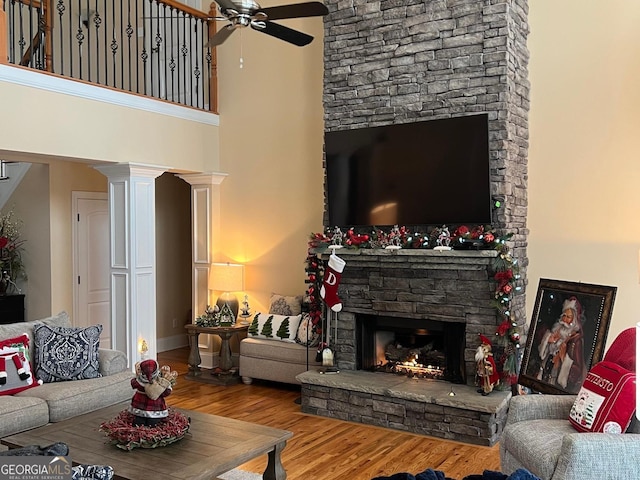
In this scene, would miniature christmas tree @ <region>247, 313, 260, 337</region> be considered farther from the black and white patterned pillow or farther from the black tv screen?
the black and white patterned pillow

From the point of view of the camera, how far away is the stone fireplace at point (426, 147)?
16.4ft

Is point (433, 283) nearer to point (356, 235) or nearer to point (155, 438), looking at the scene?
point (356, 235)

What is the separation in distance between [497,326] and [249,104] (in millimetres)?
3762

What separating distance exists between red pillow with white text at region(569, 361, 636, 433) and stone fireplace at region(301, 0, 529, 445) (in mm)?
1372

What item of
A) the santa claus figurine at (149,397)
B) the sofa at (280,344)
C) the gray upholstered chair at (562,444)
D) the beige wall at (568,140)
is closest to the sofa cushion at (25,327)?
the beige wall at (568,140)

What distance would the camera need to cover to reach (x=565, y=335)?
4.29 m

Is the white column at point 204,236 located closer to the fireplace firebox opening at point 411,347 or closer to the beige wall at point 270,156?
the beige wall at point 270,156

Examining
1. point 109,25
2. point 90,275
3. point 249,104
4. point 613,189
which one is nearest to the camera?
point 613,189

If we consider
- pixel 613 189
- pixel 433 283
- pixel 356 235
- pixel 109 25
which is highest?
pixel 109 25

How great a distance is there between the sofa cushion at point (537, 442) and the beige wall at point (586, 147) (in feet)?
6.57

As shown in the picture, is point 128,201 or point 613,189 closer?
point 613,189

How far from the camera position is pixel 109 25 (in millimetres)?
8516

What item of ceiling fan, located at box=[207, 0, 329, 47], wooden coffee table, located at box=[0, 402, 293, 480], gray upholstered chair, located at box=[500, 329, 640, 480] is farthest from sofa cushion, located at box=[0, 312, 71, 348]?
gray upholstered chair, located at box=[500, 329, 640, 480]

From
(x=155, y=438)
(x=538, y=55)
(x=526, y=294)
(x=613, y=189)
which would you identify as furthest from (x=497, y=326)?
(x=155, y=438)
